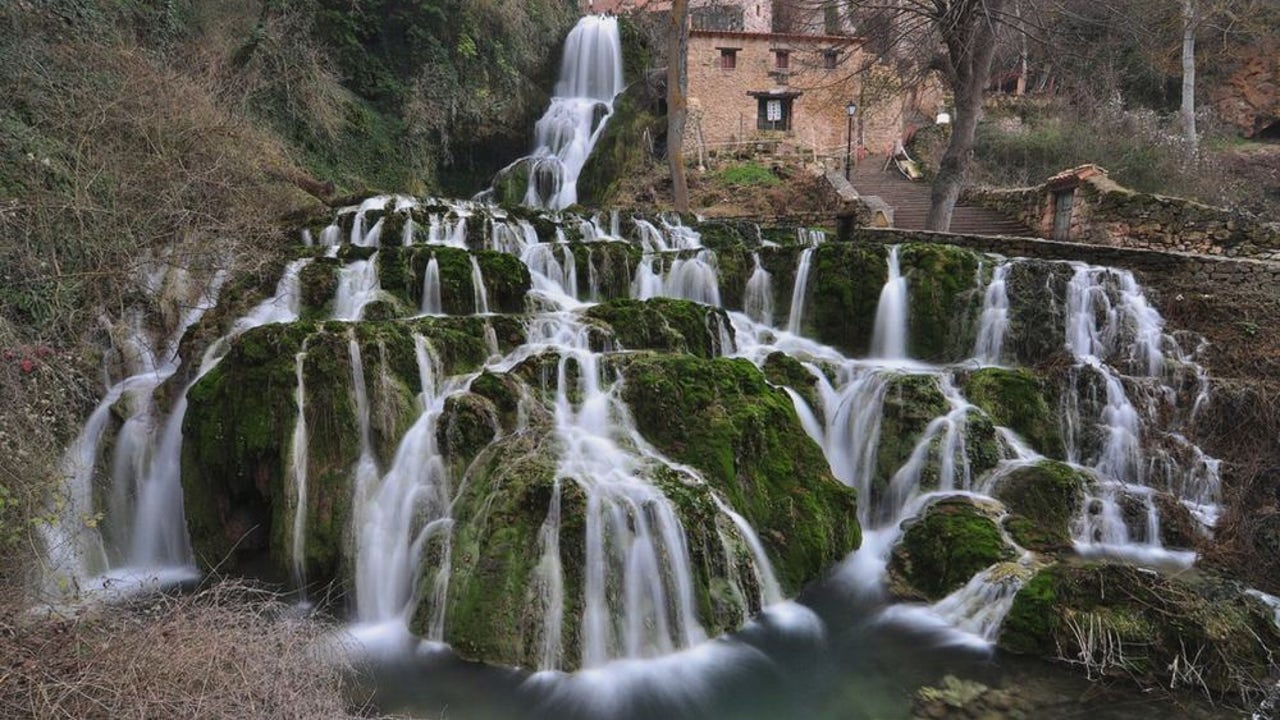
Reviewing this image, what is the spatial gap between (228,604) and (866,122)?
83.7ft

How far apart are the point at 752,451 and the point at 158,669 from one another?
196 inches

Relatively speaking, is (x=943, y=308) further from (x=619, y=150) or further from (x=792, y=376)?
(x=619, y=150)

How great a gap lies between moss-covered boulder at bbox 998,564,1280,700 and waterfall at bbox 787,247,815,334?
5.81 metres

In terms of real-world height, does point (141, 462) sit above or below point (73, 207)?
below

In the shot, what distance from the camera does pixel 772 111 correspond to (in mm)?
24219

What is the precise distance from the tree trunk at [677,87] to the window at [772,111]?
686 centimetres

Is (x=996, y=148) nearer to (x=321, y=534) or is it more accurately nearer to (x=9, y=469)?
(x=321, y=534)

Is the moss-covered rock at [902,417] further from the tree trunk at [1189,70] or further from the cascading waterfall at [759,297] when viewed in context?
the tree trunk at [1189,70]

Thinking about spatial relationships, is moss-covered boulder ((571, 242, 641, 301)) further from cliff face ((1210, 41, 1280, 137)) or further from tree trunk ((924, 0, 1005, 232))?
cliff face ((1210, 41, 1280, 137))

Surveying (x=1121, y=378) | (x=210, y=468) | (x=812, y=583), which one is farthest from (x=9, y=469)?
(x=1121, y=378)

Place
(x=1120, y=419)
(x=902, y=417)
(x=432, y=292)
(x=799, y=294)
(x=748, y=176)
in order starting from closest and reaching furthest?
(x=902, y=417) < (x=1120, y=419) < (x=432, y=292) < (x=799, y=294) < (x=748, y=176)

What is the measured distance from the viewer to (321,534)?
604 cm

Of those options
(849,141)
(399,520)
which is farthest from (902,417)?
(849,141)

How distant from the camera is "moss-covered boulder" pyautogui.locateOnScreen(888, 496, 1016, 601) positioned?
623 cm
